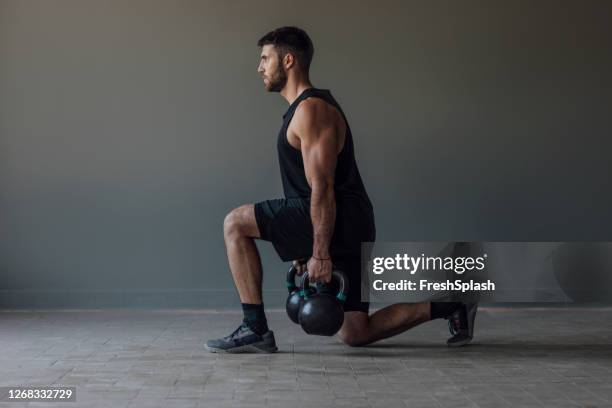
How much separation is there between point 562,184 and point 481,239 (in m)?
0.62

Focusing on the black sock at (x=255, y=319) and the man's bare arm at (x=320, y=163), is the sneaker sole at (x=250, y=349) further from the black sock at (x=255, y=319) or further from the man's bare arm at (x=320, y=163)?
the man's bare arm at (x=320, y=163)

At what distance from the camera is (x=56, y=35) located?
582cm

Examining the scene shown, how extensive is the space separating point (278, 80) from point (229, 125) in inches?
68.8

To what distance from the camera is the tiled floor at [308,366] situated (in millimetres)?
3141

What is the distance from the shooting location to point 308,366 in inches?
149

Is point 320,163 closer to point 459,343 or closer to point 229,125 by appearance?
point 459,343

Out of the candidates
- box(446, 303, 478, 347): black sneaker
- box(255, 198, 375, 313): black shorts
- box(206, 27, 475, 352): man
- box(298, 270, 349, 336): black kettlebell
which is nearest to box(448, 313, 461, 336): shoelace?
box(446, 303, 478, 347): black sneaker

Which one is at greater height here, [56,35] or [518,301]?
[56,35]

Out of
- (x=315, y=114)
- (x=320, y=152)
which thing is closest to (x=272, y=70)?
(x=315, y=114)

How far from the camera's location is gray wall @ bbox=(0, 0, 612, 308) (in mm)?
5820

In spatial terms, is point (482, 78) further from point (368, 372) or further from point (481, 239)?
point (368, 372)

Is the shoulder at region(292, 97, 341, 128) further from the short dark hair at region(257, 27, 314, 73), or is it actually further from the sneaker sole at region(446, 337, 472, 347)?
the sneaker sole at region(446, 337, 472, 347)

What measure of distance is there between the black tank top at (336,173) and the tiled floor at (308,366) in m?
0.67

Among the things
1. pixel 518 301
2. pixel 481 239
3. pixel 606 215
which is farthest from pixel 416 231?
pixel 606 215
